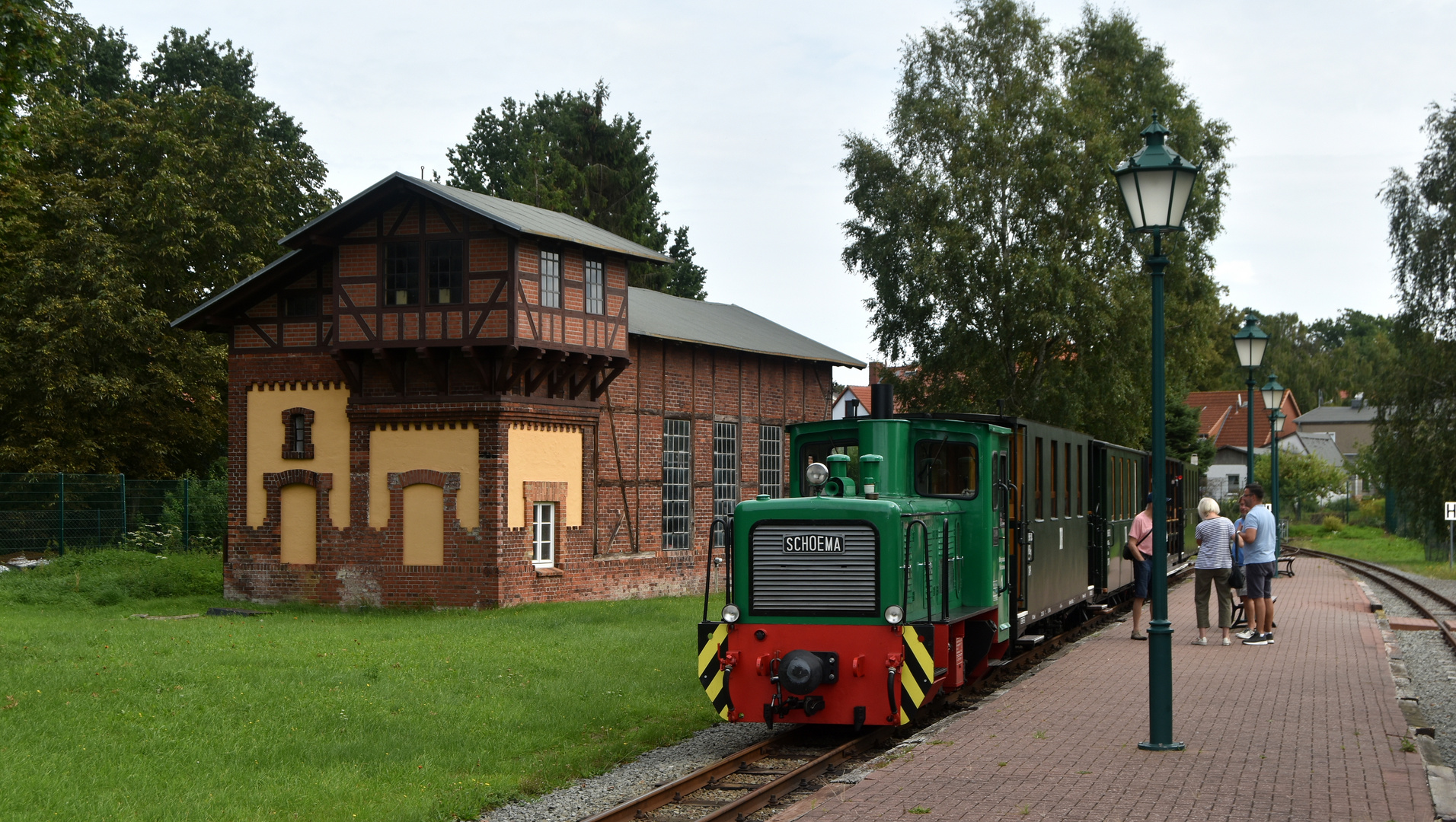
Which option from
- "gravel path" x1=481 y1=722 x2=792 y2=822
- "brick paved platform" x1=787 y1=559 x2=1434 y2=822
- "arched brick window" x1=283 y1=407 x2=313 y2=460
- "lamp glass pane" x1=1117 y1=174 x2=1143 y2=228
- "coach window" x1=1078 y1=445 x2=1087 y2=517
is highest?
"lamp glass pane" x1=1117 y1=174 x2=1143 y2=228

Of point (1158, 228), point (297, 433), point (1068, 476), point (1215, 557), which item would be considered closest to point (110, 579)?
point (297, 433)

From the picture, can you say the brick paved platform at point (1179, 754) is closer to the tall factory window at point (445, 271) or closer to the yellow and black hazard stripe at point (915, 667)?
the yellow and black hazard stripe at point (915, 667)

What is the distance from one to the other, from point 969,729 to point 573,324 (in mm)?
14666

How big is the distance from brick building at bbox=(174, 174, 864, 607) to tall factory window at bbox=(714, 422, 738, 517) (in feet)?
7.15

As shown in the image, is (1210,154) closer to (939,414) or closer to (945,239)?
(945,239)

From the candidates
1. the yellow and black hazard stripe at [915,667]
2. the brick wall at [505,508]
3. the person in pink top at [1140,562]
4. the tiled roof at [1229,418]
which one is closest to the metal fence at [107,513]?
the brick wall at [505,508]

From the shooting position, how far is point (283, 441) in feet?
81.5

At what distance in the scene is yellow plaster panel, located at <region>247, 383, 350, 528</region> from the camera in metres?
24.3

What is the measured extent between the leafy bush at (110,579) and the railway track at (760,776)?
18.8 meters

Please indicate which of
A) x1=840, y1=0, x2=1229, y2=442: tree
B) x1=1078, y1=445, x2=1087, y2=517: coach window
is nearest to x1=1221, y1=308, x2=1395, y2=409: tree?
x1=840, y1=0, x2=1229, y2=442: tree

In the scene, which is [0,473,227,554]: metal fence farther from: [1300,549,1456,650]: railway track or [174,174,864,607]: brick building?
[1300,549,1456,650]: railway track

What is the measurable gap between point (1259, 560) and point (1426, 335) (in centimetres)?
2075

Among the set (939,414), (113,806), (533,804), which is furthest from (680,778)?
(939,414)

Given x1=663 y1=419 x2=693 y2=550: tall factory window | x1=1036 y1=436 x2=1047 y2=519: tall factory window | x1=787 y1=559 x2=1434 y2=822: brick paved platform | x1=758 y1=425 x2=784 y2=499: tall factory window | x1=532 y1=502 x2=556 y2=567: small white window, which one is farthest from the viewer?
x1=758 y1=425 x2=784 y2=499: tall factory window
